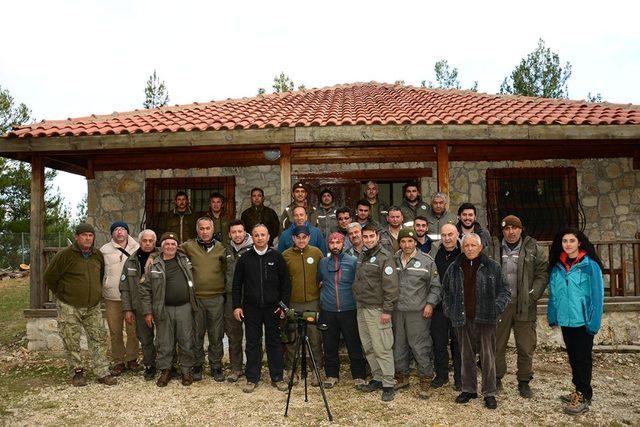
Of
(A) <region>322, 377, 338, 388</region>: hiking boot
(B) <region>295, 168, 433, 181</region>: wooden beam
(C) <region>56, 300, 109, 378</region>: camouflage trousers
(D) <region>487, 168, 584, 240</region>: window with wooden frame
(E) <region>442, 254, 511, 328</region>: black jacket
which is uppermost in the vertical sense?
(B) <region>295, 168, 433, 181</region>: wooden beam

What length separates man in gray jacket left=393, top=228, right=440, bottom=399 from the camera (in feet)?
15.4

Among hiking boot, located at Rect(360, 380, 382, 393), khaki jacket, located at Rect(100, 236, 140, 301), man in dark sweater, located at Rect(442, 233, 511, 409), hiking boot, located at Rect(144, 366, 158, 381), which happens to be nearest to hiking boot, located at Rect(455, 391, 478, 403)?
man in dark sweater, located at Rect(442, 233, 511, 409)

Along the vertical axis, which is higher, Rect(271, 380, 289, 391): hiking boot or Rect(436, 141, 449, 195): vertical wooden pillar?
Rect(436, 141, 449, 195): vertical wooden pillar

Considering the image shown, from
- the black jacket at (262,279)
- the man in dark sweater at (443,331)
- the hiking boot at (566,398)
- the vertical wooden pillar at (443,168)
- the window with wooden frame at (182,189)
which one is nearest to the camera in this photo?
the hiking boot at (566,398)

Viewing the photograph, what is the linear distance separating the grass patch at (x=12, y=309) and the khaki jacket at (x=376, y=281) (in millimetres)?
5765

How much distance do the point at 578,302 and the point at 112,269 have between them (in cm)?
490

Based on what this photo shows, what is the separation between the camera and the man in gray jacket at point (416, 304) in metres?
4.68

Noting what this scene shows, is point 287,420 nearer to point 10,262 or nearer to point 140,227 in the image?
point 140,227

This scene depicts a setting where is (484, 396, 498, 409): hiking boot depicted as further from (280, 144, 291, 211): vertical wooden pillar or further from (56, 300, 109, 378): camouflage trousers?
(56, 300, 109, 378): camouflage trousers

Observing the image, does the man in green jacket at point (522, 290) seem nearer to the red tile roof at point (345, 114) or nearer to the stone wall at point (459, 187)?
the red tile roof at point (345, 114)

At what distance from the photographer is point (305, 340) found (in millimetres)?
4477

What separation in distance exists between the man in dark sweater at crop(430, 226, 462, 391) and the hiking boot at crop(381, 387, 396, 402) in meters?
0.54

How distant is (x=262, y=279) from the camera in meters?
4.88

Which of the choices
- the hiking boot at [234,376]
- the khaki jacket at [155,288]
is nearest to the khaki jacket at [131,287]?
the khaki jacket at [155,288]
